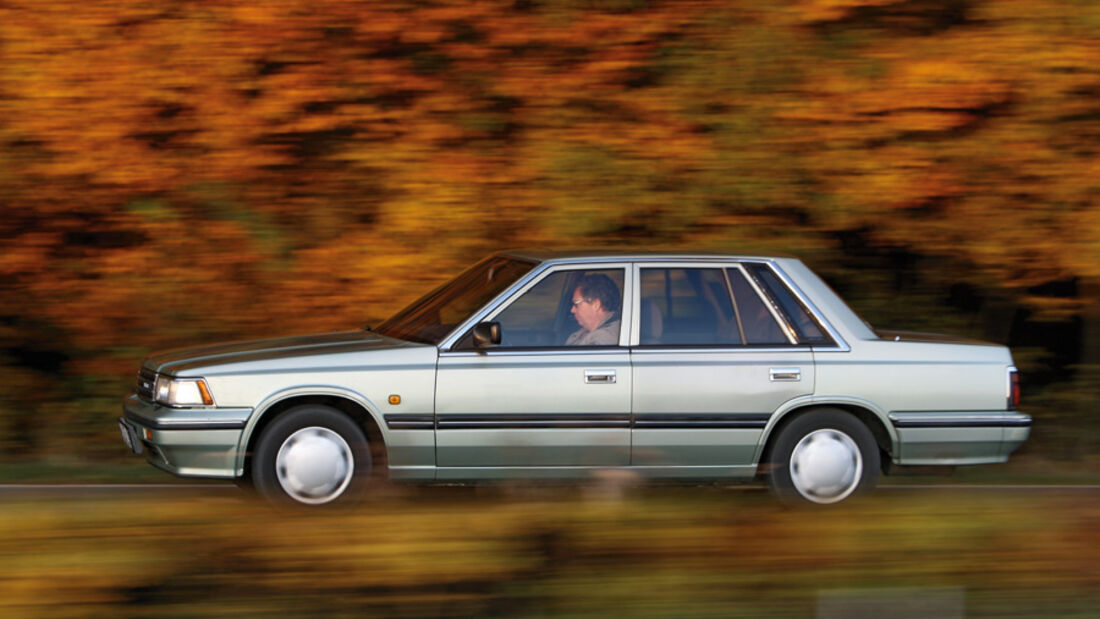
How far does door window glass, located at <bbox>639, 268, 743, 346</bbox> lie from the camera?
6.62 metres

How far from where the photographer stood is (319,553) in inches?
132

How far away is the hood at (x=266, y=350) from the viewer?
6.52 m

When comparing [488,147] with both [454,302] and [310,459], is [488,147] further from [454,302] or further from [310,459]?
[310,459]

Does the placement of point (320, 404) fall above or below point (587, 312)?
below

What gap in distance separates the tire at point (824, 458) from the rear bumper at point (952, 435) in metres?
0.17

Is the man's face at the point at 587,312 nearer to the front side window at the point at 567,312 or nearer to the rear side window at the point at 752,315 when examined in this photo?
the front side window at the point at 567,312

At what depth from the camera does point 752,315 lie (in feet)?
22.0

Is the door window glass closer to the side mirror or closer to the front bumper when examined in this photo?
the side mirror

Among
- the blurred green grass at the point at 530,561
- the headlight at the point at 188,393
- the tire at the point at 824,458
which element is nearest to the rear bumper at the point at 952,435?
the tire at the point at 824,458

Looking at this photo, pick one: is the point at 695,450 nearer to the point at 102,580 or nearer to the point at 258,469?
the point at 258,469

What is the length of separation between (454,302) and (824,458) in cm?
199

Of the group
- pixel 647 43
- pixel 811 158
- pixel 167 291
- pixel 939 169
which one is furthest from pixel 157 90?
pixel 939 169

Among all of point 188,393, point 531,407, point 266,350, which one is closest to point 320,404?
point 266,350

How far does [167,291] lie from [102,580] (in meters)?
6.31
